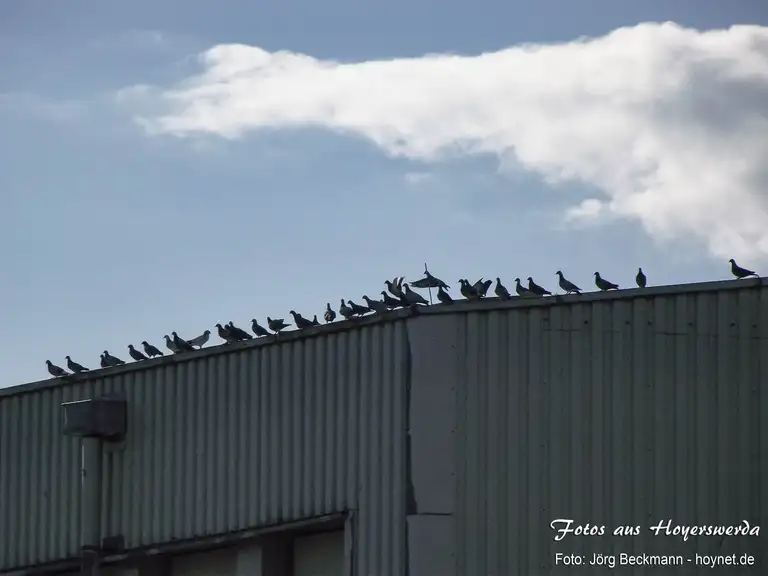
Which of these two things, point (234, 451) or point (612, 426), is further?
point (234, 451)

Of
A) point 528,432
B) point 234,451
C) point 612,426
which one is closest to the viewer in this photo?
point 612,426

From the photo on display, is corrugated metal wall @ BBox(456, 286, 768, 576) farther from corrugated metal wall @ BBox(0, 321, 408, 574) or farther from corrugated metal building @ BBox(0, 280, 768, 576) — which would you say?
corrugated metal wall @ BBox(0, 321, 408, 574)

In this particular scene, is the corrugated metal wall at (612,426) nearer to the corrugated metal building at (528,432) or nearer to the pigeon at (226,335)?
the corrugated metal building at (528,432)

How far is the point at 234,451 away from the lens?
2941 centimetres

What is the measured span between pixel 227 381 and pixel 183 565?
4.10 meters

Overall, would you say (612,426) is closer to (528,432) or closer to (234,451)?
(528,432)

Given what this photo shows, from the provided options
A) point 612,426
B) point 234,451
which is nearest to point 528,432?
point 612,426

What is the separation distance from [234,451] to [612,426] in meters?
7.55

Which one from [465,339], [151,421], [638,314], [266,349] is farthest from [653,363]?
[151,421]

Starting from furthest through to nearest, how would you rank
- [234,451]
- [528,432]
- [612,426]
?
1. [234,451]
2. [528,432]
3. [612,426]

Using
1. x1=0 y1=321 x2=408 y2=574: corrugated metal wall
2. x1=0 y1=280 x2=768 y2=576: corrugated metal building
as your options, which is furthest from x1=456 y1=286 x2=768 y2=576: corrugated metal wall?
x1=0 y1=321 x2=408 y2=574: corrugated metal wall

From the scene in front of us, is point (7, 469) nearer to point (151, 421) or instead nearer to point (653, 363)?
point (151, 421)

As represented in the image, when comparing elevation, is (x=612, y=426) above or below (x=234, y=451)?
above

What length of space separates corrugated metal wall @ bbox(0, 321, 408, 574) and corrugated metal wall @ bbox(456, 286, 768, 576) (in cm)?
146
